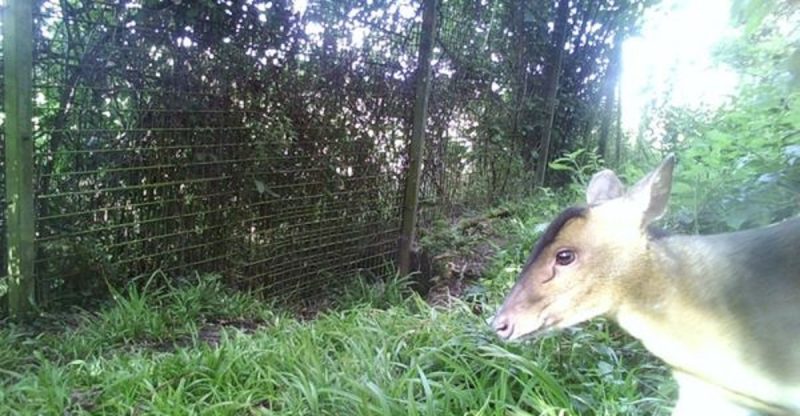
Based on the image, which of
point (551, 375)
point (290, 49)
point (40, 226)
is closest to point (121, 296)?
point (40, 226)

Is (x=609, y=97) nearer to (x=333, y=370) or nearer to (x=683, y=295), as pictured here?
(x=333, y=370)

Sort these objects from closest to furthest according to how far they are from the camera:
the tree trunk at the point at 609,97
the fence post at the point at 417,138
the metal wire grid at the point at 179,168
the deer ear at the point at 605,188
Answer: the deer ear at the point at 605,188, the metal wire grid at the point at 179,168, the fence post at the point at 417,138, the tree trunk at the point at 609,97

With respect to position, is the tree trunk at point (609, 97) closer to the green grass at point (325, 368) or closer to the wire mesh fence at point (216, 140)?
the wire mesh fence at point (216, 140)

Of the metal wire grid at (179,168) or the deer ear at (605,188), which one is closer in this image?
the deer ear at (605,188)

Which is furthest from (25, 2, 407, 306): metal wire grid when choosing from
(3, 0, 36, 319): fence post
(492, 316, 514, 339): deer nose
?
(492, 316, 514, 339): deer nose

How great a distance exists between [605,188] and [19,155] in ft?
9.85

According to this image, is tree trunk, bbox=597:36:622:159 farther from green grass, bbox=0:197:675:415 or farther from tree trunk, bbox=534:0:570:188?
green grass, bbox=0:197:675:415

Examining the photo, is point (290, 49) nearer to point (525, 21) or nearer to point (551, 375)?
point (551, 375)

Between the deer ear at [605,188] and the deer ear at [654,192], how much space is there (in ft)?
0.89

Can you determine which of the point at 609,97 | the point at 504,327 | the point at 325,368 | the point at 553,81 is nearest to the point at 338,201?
the point at 325,368

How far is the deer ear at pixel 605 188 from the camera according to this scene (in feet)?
8.85

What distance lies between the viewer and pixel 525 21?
28.2ft

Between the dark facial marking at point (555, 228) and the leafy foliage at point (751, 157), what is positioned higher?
the leafy foliage at point (751, 157)

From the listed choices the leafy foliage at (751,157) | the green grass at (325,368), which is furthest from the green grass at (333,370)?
the leafy foliage at (751,157)
